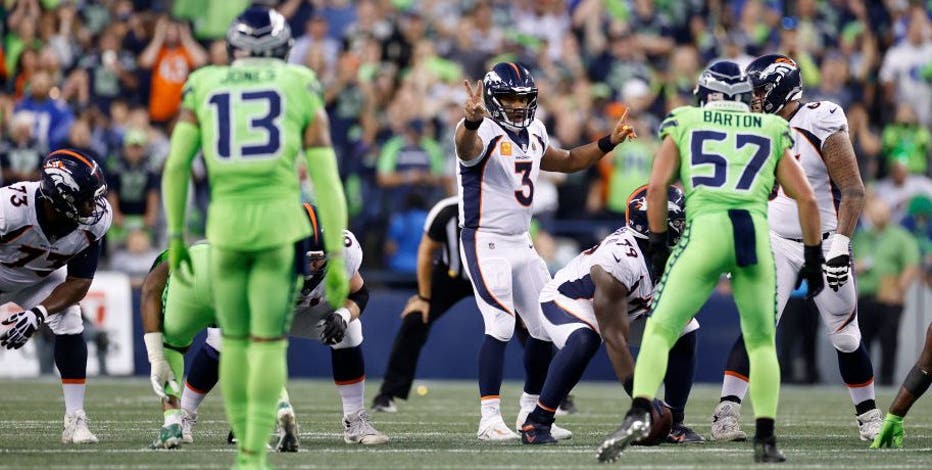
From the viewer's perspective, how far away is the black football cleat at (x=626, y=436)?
698cm

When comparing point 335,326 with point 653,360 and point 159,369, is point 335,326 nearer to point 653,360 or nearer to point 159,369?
point 159,369

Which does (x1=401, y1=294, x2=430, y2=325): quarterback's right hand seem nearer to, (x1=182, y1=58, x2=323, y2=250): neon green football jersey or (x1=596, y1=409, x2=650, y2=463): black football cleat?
(x1=596, y1=409, x2=650, y2=463): black football cleat

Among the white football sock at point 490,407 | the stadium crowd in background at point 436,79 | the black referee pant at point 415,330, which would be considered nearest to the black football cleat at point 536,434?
the white football sock at point 490,407

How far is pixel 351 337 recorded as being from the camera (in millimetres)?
8367

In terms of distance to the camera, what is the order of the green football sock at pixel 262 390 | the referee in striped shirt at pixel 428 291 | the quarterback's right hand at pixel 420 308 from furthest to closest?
the quarterback's right hand at pixel 420 308 < the referee in striped shirt at pixel 428 291 < the green football sock at pixel 262 390

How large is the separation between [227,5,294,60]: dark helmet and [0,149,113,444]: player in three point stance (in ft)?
6.09

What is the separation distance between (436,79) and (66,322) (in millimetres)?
9011

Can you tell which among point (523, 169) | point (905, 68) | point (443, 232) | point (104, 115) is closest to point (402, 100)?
point (104, 115)

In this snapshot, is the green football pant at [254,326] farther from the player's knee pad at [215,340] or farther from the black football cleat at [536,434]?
the black football cleat at [536,434]

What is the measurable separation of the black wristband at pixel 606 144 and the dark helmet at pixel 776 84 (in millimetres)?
868

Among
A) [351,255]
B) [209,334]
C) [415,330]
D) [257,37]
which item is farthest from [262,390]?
[415,330]

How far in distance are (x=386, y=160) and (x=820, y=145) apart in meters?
7.35

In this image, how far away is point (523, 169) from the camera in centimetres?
902

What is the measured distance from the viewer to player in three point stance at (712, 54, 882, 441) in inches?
344
